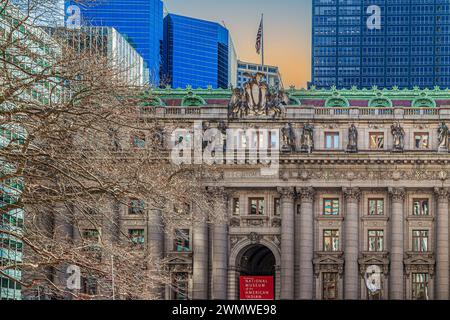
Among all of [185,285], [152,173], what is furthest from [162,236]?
[152,173]

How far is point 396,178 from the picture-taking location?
412 feet

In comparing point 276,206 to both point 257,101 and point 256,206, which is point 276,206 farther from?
point 257,101

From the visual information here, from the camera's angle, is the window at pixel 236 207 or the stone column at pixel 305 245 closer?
the stone column at pixel 305 245

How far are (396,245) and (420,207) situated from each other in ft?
18.2

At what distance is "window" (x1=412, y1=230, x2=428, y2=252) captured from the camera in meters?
126

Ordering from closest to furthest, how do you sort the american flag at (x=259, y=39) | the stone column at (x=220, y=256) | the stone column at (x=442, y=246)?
the stone column at (x=442, y=246) < the stone column at (x=220, y=256) < the american flag at (x=259, y=39)

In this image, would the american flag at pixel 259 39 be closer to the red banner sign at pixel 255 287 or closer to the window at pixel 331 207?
the window at pixel 331 207

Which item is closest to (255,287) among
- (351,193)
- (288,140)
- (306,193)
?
(306,193)

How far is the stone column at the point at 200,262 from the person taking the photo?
12481 cm

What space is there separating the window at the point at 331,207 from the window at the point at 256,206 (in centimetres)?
732

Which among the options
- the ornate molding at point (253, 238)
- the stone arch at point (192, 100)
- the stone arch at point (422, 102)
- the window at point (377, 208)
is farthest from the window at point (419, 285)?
the stone arch at point (192, 100)
